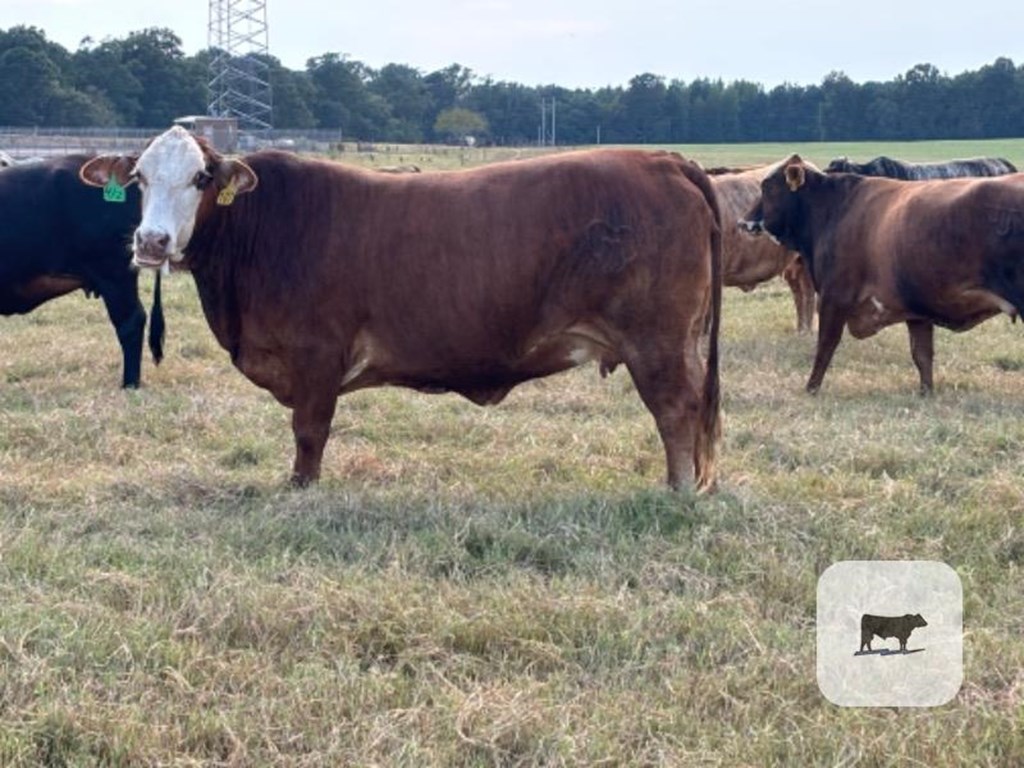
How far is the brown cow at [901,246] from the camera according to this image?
8.18m

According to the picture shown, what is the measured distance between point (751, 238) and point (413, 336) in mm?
6325

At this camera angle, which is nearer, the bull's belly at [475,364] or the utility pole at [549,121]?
the bull's belly at [475,364]

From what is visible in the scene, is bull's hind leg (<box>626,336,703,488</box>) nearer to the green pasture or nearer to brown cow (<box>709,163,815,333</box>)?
brown cow (<box>709,163,815,333</box>)

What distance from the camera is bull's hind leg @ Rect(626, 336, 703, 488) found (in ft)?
18.9

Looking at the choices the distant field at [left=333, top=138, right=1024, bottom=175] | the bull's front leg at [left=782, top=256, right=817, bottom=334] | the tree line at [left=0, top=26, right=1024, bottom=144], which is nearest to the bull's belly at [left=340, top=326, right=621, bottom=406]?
the bull's front leg at [left=782, top=256, right=817, bottom=334]

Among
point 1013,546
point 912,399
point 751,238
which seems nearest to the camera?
point 1013,546

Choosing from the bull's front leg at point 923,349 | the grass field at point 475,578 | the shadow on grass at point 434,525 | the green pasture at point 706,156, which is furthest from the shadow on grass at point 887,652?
the green pasture at point 706,156

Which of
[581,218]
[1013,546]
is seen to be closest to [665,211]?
[581,218]

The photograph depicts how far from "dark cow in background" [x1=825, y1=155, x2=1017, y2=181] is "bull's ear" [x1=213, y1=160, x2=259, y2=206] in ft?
28.0

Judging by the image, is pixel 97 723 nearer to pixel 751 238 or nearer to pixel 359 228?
pixel 359 228

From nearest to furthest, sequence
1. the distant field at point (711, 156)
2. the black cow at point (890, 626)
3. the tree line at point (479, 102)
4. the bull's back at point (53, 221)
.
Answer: the black cow at point (890, 626) < the bull's back at point (53, 221) < the distant field at point (711, 156) < the tree line at point (479, 102)

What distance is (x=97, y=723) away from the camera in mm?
3299

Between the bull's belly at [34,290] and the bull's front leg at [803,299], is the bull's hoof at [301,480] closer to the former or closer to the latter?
the bull's belly at [34,290]

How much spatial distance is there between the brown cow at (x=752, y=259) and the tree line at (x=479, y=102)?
4812 cm
